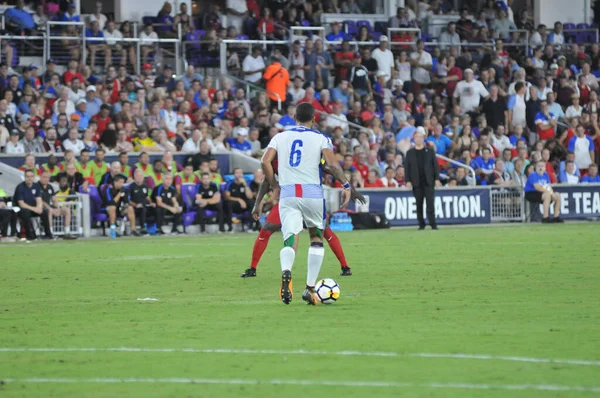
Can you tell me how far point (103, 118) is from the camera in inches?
1137

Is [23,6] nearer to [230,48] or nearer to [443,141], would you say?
[230,48]

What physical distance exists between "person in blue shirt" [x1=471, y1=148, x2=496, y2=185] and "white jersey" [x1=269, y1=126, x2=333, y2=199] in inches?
811

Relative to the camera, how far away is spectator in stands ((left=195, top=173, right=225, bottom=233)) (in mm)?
28188

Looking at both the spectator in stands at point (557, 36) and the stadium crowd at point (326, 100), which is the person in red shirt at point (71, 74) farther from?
the spectator in stands at point (557, 36)

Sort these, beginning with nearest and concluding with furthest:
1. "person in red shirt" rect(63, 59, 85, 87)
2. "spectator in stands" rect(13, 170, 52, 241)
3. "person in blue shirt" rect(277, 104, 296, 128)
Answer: "spectator in stands" rect(13, 170, 52, 241)
"person in red shirt" rect(63, 59, 85, 87)
"person in blue shirt" rect(277, 104, 296, 128)

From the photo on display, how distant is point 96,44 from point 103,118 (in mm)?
3387

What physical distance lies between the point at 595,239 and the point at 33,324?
13.7 m

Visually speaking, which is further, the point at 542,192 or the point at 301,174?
the point at 542,192

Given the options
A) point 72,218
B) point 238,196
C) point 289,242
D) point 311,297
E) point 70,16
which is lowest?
point 72,218

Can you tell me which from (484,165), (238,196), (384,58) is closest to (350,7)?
(384,58)

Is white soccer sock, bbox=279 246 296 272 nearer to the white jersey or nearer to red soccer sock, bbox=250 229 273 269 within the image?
the white jersey

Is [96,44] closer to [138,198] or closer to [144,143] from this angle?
[144,143]

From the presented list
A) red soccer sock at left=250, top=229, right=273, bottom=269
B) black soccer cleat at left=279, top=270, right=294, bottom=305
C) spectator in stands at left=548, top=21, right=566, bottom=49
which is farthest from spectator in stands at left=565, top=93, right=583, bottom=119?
black soccer cleat at left=279, top=270, right=294, bottom=305

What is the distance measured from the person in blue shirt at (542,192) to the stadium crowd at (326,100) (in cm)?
44
